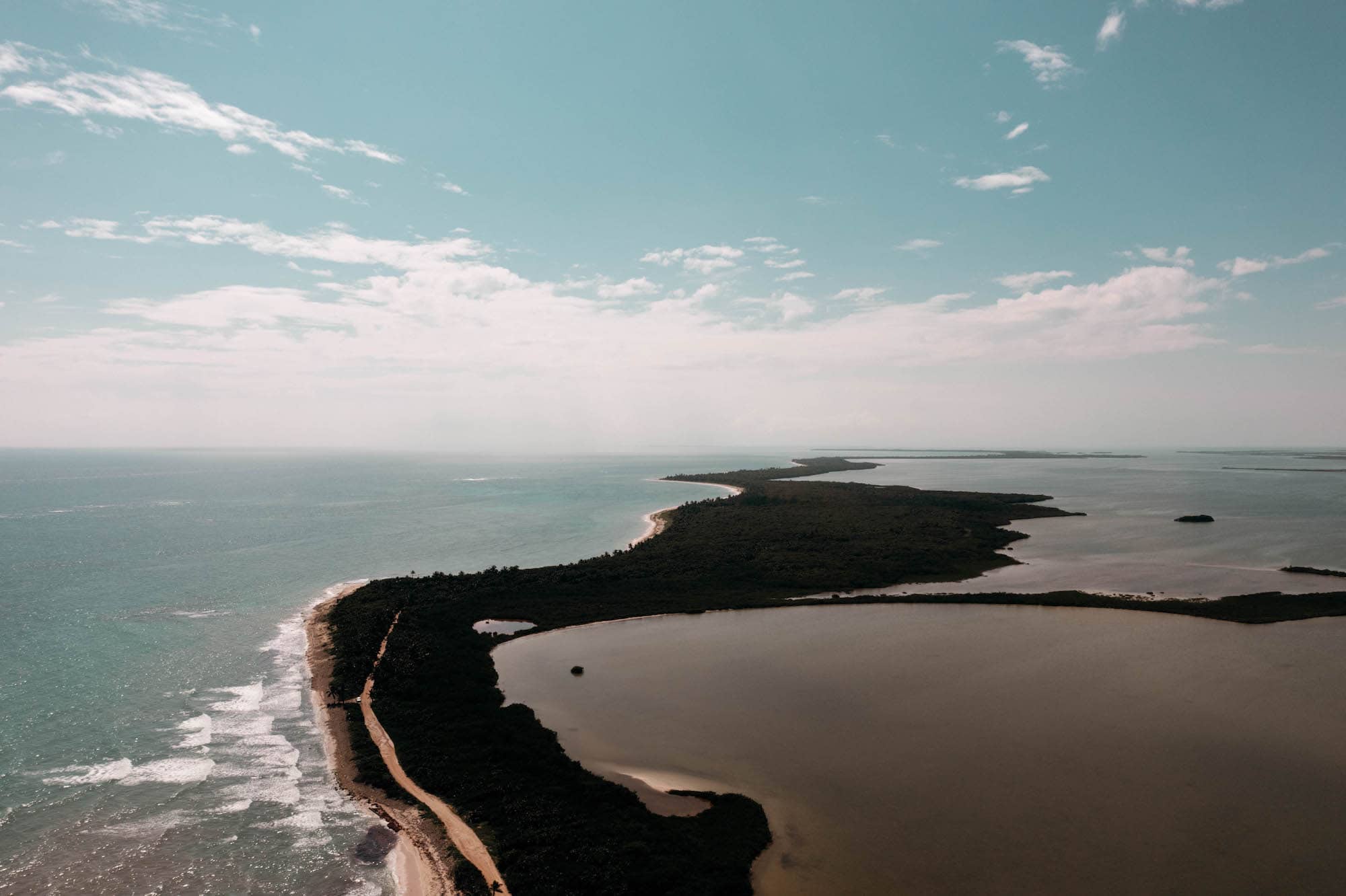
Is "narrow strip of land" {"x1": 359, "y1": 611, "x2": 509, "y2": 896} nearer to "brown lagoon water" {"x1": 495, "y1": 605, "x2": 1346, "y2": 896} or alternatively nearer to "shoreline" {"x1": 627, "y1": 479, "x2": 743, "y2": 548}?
"brown lagoon water" {"x1": 495, "y1": 605, "x2": 1346, "y2": 896}

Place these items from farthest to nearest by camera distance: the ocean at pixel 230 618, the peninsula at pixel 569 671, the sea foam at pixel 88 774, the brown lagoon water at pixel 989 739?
1. the sea foam at pixel 88 774
2. the ocean at pixel 230 618
3. the peninsula at pixel 569 671
4. the brown lagoon water at pixel 989 739

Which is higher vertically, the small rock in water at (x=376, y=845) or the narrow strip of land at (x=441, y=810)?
the narrow strip of land at (x=441, y=810)

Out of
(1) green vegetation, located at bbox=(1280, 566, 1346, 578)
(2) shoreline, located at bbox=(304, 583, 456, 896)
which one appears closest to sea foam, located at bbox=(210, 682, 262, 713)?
(2) shoreline, located at bbox=(304, 583, 456, 896)

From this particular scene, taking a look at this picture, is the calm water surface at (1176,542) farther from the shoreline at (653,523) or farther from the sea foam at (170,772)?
the sea foam at (170,772)

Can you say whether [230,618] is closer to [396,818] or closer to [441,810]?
[396,818]

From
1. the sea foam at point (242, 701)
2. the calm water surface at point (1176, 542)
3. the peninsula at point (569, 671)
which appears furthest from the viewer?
the calm water surface at point (1176, 542)

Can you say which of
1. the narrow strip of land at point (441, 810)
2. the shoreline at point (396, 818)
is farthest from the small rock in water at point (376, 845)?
the narrow strip of land at point (441, 810)
